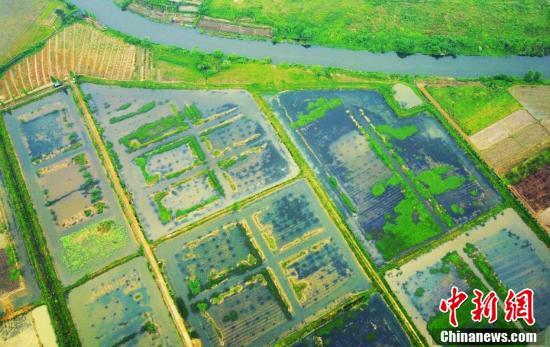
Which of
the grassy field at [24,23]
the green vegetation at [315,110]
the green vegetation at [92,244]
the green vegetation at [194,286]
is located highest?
the grassy field at [24,23]

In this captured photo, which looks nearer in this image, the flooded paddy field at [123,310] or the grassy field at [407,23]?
the flooded paddy field at [123,310]

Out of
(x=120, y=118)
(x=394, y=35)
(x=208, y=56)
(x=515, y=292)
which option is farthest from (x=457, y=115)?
(x=120, y=118)

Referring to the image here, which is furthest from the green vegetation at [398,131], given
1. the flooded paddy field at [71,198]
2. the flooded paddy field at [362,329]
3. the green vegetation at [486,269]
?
the flooded paddy field at [71,198]

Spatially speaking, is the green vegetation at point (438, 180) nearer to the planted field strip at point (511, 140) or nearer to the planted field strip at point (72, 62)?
the planted field strip at point (511, 140)

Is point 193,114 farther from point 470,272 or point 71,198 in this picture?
point 470,272

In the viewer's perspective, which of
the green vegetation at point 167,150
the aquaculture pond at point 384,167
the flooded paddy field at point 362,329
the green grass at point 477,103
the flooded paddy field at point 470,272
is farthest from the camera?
the green grass at point 477,103

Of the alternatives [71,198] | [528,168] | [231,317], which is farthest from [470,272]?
[71,198]
